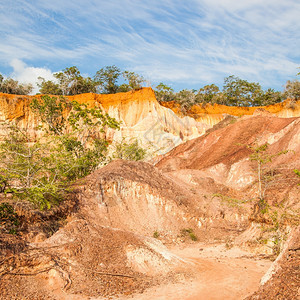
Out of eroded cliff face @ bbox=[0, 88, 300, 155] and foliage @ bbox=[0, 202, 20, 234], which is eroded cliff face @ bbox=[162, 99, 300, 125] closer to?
eroded cliff face @ bbox=[0, 88, 300, 155]

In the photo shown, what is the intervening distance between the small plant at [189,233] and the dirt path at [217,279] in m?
2.17

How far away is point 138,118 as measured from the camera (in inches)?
1547

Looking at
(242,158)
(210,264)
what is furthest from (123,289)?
(242,158)

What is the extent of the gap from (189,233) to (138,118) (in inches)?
1052

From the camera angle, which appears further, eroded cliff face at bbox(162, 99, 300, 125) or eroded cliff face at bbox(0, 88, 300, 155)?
eroded cliff face at bbox(162, 99, 300, 125)

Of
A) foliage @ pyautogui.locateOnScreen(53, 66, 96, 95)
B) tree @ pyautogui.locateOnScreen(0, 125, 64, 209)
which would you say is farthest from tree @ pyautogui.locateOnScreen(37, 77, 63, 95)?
tree @ pyautogui.locateOnScreen(0, 125, 64, 209)

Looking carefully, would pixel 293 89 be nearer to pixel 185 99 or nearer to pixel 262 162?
pixel 185 99

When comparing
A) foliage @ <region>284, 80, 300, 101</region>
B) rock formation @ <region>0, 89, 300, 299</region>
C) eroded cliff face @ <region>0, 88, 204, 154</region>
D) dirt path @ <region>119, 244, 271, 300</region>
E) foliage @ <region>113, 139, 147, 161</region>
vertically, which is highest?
foliage @ <region>284, 80, 300, 101</region>

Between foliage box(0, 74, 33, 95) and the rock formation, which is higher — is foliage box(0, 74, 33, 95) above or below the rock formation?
above

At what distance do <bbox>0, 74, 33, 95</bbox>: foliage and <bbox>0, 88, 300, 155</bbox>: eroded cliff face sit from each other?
7.06 metres

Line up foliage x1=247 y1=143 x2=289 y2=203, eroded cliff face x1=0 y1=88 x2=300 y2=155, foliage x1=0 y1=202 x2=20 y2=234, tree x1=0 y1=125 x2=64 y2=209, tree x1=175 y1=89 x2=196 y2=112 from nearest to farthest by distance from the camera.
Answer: tree x1=0 y1=125 x2=64 y2=209, foliage x1=0 y1=202 x2=20 y2=234, foliage x1=247 y1=143 x2=289 y2=203, eroded cliff face x1=0 y1=88 x2=300 y2=155, tree x1=175 y1=89 x2=196 y2=112

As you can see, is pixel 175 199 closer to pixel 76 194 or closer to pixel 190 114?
pixel 76 194

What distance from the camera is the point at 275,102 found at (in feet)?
177

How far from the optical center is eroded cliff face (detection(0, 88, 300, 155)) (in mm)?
35812
